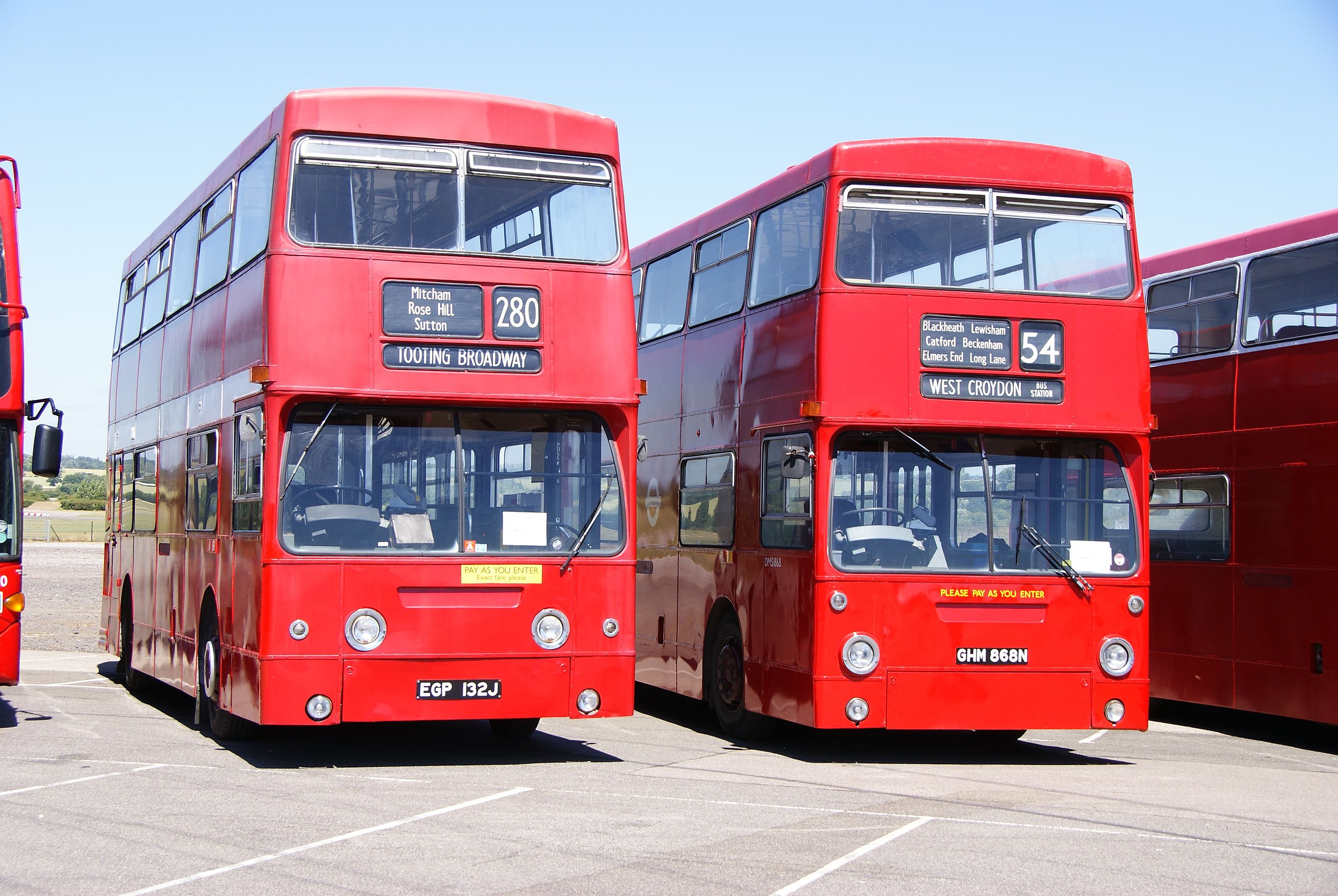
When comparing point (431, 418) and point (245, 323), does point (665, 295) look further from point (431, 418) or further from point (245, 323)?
point (431, 418)

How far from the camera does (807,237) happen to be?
12883 mm

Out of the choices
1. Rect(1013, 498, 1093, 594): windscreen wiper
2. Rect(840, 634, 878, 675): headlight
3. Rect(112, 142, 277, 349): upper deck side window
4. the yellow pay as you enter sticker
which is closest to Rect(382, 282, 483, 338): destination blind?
Rect(112, 142, 277, 349): upper deck side window

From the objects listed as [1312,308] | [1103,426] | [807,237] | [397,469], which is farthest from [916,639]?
[1312,308]

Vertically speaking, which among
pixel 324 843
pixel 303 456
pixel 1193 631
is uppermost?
pixel 303 456

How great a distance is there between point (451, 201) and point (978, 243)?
399 centimetres

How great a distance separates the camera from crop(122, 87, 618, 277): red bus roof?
1155cm

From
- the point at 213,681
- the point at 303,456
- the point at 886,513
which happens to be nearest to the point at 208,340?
the point at 213,681

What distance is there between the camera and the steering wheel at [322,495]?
36.8ft

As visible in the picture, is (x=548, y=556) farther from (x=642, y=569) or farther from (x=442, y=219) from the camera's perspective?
(x=642, y=569)

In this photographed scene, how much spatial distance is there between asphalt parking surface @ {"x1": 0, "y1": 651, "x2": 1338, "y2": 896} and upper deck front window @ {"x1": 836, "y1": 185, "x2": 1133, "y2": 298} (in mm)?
3682

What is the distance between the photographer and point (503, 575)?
38.0ft

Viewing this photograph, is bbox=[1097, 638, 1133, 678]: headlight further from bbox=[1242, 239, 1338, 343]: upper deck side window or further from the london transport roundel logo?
the london transport roundel logo

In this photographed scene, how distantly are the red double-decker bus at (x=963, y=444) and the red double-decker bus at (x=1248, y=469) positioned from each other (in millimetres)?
2430

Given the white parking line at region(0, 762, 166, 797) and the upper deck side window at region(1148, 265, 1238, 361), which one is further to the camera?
the upper deck side window at region(1148, 265, 1238, 361)
